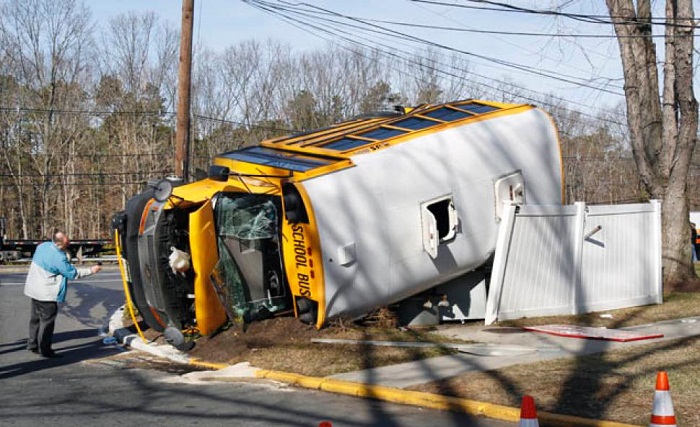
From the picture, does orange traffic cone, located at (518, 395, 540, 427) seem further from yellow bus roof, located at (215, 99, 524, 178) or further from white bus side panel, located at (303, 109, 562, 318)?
yellow bus roof, located at (215, 99, 524, 178)

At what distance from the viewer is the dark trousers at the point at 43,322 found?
1122 cm

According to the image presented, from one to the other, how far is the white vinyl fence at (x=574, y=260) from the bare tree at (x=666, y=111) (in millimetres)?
2717

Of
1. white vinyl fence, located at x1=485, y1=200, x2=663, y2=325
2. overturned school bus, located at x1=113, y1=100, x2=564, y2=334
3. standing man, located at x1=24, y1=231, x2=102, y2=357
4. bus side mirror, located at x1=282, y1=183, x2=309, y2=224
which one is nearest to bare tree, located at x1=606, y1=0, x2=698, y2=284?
white vinyl fence, located at x1=485, y1=200, x2=663, y2=325

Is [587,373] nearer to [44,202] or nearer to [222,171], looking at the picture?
[222,171]

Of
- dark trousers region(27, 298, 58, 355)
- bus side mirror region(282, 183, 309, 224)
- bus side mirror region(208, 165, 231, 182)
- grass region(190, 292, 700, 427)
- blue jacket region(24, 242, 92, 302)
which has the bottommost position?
grass region(190, 292, 700, 427)

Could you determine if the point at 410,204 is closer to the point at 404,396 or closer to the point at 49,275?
the point at 404,396

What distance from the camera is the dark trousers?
36.8 feet

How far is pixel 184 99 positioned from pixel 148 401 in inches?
354

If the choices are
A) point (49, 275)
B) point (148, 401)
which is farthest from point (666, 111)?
point (148, 401)

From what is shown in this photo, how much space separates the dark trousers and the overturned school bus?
3.79 ft

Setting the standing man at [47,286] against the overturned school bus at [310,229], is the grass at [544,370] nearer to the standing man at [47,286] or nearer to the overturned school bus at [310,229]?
the overturned school bus at [310,229]

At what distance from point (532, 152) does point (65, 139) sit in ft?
141

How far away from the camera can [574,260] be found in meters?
14.5

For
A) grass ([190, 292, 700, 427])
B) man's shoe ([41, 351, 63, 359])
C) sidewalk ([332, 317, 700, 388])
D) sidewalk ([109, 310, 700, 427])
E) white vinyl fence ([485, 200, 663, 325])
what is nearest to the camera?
grass ([190, 292, 700, 427])
